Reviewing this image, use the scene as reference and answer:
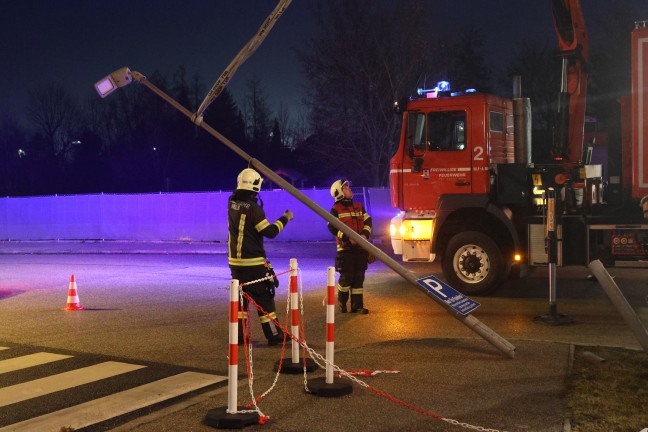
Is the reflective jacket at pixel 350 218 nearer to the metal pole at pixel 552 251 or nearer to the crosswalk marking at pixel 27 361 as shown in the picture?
the metal pole at pixel 552 251

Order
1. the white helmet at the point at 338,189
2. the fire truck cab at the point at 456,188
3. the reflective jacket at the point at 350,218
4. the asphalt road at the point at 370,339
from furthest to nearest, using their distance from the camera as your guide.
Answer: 1. the fire truck cab at the point at 456,188
2. the white helmet at the point at 338,189
3. the reflective jacket at the point at 350,218
4. the asphalt road at the point at 370,339

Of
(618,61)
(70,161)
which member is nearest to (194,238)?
(618,61)

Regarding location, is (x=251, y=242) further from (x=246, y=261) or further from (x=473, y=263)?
(x=473, y=263)

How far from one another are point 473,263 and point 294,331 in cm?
598

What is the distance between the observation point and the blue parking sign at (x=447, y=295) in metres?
7.02

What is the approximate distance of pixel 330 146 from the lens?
33281 mm

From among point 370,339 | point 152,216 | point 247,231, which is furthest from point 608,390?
point 152,216

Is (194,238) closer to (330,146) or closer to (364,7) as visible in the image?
(330,146)

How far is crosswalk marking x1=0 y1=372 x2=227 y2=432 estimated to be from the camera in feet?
18.3

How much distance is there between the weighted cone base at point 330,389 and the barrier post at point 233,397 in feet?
2.68

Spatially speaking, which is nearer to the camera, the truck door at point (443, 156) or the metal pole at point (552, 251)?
the metal pole at point (552, 251)

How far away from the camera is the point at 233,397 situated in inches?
214

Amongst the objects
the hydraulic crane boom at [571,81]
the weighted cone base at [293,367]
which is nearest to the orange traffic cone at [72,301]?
the weighted cone base at [293,367]

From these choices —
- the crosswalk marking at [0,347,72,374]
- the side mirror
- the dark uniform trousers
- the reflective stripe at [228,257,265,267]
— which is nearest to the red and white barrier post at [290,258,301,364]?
the dark uniform trousers
